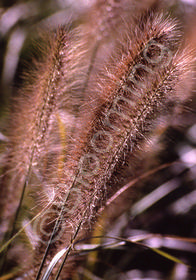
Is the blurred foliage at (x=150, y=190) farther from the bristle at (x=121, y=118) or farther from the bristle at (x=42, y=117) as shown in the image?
the bristle at (x=121, y=118)

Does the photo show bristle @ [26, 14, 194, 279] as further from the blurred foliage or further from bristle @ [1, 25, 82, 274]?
the blurred foliage

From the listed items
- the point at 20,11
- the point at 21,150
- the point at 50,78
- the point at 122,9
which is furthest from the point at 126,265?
the point at 20,11

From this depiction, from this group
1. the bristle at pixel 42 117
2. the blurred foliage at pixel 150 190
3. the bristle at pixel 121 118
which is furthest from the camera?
the blurred foliage at pixel 150 190

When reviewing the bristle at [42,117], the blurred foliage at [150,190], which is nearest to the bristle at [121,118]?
the bristle at [42,117]

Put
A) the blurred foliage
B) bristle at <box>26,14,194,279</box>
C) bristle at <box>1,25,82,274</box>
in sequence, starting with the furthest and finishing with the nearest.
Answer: the blurred foliage → bristle at <box>1,25,82,274</box> → bristle at <box>26,14,194,279</box>

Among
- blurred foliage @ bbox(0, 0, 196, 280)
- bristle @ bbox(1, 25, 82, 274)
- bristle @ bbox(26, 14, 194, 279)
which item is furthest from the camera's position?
blurred foliage @ bbox(0, 0, 196, 280)

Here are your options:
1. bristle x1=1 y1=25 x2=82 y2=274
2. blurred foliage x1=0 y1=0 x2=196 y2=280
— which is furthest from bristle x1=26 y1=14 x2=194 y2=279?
blurred foliage x1=0 y1=0 x2=196 y2=280

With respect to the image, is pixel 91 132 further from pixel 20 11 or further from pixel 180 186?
pixel 20 11

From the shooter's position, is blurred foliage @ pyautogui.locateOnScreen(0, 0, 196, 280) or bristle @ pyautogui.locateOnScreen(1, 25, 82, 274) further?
blurred foliage @ pyautogui.locateOnScreen(0, 0, 196, 280)

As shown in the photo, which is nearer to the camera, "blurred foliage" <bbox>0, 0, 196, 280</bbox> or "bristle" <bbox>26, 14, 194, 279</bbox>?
"bristle" <bbox>26, 14, 194, 279</bbox>

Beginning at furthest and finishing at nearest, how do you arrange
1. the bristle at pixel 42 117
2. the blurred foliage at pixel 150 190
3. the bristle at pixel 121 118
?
the blurred foliage at pixel 150 190
the bristle at pixel 42 117
the bristle at pixel 121 118

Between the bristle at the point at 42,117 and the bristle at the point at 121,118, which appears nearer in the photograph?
the bristle at the point at 121,118

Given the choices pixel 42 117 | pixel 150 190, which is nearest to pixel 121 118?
pixel 42 117
